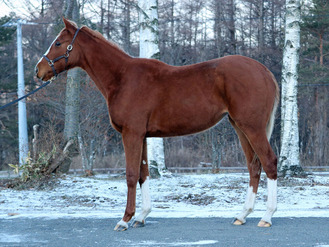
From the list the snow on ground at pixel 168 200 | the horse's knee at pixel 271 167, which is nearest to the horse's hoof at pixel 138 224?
the snow on ground at pixel 168 200

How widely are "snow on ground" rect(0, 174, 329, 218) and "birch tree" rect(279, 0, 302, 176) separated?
1.15 meters

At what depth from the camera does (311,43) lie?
2842 cm

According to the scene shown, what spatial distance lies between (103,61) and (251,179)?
8.14ft

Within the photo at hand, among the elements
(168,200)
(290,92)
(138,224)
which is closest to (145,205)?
(138,224)

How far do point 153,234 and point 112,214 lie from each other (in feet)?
4.09

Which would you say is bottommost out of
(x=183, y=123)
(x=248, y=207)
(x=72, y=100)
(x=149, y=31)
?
(x=248, y=207)

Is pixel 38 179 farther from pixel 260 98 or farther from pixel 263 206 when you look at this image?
pixel 260 98

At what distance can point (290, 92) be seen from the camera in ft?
35.6

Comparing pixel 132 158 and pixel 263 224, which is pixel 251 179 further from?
pixel 132 158

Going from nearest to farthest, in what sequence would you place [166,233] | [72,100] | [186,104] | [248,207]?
1. [166,233]
2. [186,104]
3. [248,207]
4. [72,100]

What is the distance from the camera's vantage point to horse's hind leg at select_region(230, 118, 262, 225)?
5.28 metres

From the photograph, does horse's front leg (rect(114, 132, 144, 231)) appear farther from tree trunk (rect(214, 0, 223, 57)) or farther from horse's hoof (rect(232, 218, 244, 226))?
tree trunk (rect(214, 0, 223, 57))

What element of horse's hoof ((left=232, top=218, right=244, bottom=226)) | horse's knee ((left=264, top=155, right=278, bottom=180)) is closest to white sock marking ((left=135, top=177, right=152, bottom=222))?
horse's hoof ((left=232, top=218, right=244, bottom=226))

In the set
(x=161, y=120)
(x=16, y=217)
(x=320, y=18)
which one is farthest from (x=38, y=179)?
(x=320, y=18)
